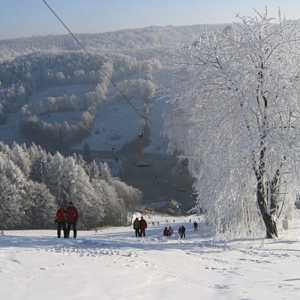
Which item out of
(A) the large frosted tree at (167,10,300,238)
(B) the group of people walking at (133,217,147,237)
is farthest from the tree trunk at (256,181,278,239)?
(B) the group of people walking at (133,217,147,237)

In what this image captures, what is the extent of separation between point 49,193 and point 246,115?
65043mm

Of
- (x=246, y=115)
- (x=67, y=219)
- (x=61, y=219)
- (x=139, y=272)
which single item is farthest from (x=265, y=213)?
(x=139, y=272)

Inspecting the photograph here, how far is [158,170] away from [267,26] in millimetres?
113135

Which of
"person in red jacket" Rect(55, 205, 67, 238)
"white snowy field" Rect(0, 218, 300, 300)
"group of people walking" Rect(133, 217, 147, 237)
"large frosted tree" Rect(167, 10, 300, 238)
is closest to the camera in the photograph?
"white snowy field" Rect(0, 218, 300, 300)

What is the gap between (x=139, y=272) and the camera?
1318cm

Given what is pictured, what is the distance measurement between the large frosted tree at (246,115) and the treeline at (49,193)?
5658 cm

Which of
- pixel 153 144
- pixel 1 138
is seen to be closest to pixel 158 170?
pixel 153 144

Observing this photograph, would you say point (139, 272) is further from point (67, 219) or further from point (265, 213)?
point (265, 213)

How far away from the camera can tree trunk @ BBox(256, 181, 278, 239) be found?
23.5 meters

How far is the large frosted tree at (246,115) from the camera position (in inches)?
893

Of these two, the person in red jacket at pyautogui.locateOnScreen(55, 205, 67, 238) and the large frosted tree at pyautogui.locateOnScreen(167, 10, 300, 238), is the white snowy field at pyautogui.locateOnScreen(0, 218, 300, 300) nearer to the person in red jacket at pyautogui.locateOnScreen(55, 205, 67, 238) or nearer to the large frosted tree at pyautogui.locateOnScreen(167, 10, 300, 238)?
the person in red jacket at pyautogui.locateOnScreen(55, 205, 67, 238)

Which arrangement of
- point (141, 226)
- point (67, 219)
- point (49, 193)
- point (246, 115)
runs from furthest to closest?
point (49, 193)
point (141, 226)
point (246, 115)
point (67, 219)

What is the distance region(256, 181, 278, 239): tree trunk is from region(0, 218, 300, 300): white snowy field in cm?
407

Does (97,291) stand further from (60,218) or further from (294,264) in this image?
(60,218)
